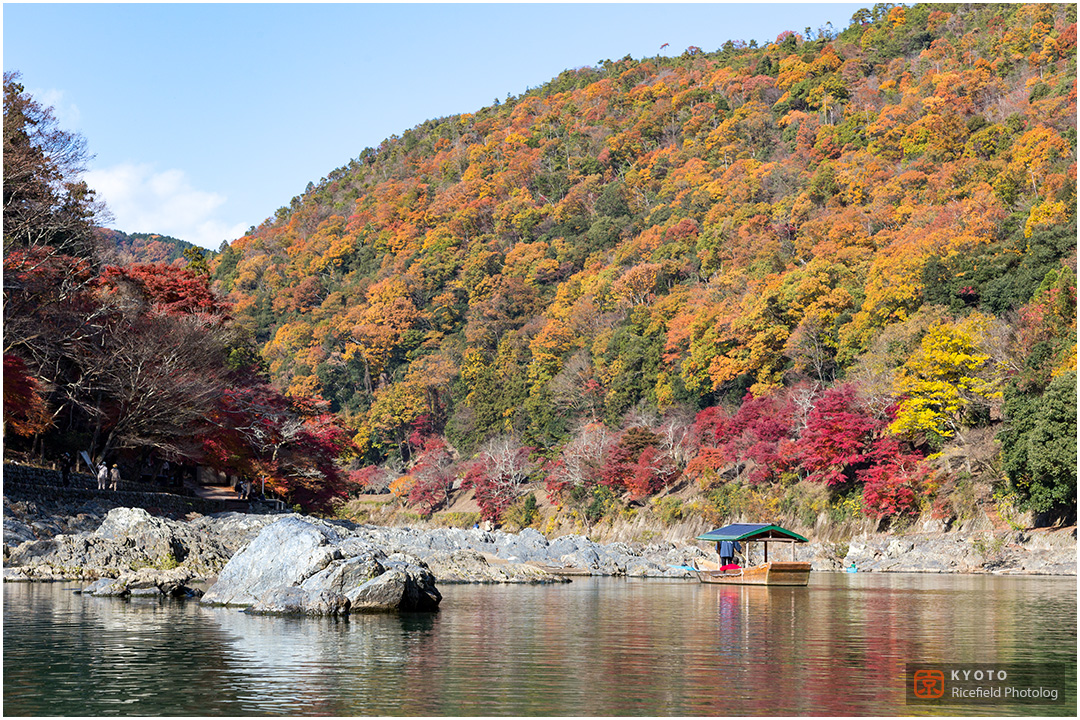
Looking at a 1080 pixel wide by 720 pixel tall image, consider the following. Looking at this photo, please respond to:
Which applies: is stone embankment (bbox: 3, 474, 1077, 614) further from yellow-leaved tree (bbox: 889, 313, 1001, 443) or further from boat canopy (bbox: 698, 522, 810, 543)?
yellow-leaved tree (bbox: 889, 313, 1001, 443)

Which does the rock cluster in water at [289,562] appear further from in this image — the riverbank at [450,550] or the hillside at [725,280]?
the hillside at [725,280]

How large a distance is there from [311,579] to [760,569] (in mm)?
Result: 15179

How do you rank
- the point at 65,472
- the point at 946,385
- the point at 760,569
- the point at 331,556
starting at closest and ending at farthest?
the point at 331,556 < the point at 760,569 < the point at 65,472 < the point at 946,385

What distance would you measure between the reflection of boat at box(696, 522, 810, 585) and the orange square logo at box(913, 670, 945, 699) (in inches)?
696

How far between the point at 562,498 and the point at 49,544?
129ft

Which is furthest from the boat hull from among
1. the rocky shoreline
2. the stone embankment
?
the rocky shoreline

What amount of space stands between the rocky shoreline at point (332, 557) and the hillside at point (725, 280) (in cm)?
234

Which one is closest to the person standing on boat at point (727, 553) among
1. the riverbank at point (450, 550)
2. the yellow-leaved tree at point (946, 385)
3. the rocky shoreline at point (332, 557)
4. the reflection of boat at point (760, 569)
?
the reflection of boat at point (760, 569)

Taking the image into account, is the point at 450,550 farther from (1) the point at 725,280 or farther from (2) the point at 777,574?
(1) the point at 725,280

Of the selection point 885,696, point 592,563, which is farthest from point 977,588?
point 885,696

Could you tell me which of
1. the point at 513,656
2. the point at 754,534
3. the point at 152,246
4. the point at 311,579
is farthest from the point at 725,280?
the point at 152,246

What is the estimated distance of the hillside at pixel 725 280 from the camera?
151 ft

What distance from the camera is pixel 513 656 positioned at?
13.9 m

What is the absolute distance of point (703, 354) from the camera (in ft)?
206
